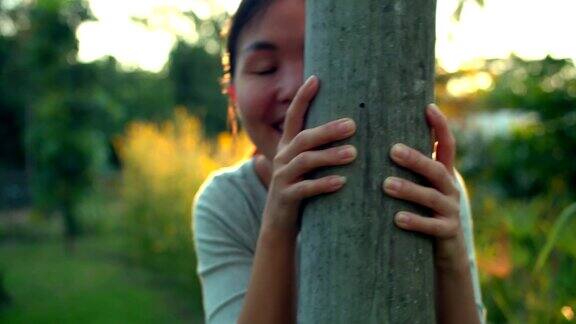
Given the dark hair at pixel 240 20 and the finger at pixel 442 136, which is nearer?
the finger at pixel 442 136

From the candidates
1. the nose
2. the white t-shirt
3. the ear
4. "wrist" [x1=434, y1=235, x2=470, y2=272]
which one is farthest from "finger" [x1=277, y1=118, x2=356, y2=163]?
the ear

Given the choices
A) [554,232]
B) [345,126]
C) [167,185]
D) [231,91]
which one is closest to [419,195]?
[345,126]

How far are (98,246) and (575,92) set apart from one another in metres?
12.0

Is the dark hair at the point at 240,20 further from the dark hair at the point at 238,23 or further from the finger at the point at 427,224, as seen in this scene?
the finger at the point at 427,224

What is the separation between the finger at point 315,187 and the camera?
119 cm

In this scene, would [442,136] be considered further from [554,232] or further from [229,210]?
[554,232]

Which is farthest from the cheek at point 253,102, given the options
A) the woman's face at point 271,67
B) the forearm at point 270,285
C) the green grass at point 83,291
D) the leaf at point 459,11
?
the green grass at point 83,291

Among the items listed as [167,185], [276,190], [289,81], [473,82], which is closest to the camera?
[276,190]

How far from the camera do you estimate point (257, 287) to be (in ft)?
4.62

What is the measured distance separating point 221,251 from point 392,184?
0.61m

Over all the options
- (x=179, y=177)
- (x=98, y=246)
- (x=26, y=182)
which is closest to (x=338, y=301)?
(x=179, y=177)

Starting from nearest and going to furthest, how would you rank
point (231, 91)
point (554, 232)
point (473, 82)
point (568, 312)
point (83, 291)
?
point (231, 91)
point (554, 232)
point (568, 312)
point (473, 82)
point (83, 291)

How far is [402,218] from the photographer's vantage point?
1.18 meters

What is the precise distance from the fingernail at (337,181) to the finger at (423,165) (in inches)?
3.2
